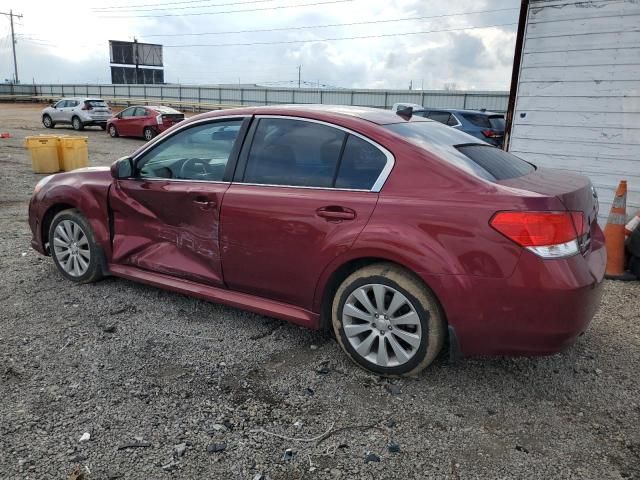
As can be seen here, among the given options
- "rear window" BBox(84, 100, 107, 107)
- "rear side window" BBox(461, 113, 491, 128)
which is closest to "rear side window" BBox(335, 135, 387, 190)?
"rear side window" BBox(461, 113, 491, 128)

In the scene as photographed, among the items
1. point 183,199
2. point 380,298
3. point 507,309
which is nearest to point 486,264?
point 507,309

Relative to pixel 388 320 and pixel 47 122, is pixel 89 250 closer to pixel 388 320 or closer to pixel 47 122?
pixel 388 320

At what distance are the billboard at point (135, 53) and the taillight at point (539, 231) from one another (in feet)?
206

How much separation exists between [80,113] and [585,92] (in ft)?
77.2

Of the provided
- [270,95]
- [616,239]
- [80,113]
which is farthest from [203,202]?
[270,95]

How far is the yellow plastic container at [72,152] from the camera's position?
12156 mm

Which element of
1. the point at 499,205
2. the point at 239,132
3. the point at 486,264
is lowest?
the point at 486,264

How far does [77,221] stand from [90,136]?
20.5 metres

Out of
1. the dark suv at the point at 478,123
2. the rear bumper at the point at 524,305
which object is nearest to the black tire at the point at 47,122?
the dark suv at the point at 478,123

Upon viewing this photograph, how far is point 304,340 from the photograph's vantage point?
149 inches

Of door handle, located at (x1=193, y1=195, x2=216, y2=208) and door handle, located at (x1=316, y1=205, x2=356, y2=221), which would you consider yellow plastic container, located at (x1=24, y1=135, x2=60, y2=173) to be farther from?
door handle, located at (x1=316, y1=205, x2=356, y2=221)

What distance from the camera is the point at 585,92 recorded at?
718cm

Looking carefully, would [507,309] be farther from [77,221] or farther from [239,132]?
[77,221]

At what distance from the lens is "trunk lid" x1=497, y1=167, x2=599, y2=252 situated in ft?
9.49
